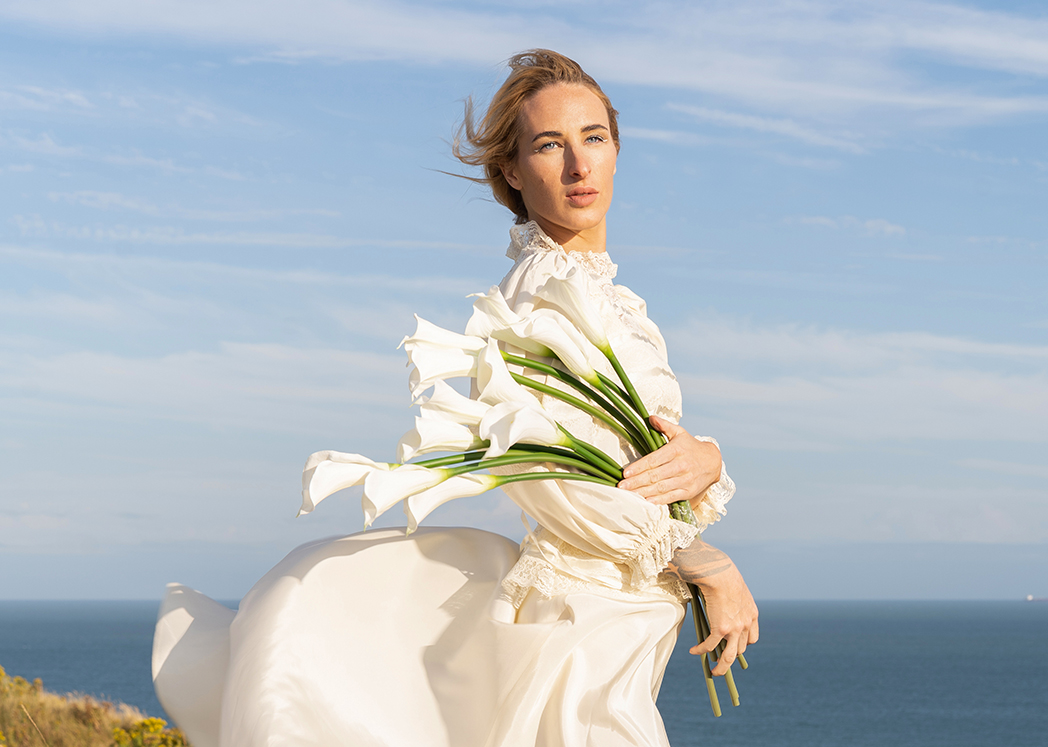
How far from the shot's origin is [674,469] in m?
2.97

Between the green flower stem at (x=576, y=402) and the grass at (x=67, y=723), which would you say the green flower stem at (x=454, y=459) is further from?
the grass at (x=67, y=723)

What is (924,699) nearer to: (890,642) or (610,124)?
(890,642)

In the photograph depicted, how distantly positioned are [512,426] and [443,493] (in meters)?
0.25

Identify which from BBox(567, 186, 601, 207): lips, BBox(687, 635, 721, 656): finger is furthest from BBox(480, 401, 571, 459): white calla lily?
BBox(567, 186, 601, 207): lips

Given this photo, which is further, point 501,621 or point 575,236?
point 575,236

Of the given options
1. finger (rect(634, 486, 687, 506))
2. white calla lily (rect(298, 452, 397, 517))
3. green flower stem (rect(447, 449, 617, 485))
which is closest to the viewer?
white calla lily (rect(298, 452, 397, 517))

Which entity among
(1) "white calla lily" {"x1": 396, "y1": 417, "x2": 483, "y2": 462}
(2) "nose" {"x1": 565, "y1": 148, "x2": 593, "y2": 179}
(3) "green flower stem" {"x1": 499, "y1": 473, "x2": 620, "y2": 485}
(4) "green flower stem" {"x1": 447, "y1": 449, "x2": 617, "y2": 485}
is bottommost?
(3) "green flower stem" {"x1": 499, "y1": 473, "x2": 620, "y2": 485}

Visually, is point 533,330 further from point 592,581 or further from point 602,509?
point 592,581

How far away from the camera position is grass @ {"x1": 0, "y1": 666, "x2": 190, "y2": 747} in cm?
646

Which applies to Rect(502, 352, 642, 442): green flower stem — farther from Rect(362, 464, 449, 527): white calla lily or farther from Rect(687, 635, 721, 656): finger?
Rect(687, 635, 721, 656): finger

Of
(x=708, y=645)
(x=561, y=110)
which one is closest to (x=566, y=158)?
(x=561, y=110)

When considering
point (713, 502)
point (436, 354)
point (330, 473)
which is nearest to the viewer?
point (330, 473)

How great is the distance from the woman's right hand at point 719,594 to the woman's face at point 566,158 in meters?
1.22

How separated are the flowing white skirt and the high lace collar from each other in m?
1.02
